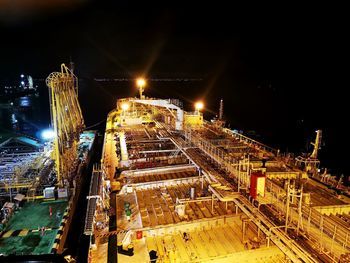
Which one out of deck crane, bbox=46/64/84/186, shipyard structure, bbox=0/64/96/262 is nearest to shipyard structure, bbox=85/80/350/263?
shipyard structure, bbox=0/64/96/262

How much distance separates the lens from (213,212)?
9.81 metres

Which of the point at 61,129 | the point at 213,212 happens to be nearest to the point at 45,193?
the point at 61,129

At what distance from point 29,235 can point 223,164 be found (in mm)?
8916

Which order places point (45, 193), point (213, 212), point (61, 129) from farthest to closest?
Answer: 1. point (61, 129)
2. point (45, 193)
3. point (213, 212)

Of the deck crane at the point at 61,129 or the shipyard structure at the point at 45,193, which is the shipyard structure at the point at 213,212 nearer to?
the shipyard structure at the point at 45,193

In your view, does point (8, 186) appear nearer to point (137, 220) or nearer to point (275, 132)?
point (137, 220)

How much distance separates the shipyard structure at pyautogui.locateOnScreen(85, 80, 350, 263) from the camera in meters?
6.55

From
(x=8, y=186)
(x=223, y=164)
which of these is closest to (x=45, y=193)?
(x=8, y=186)

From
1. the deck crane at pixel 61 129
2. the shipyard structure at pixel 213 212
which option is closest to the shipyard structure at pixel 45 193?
the deck crane at pixel 61 129

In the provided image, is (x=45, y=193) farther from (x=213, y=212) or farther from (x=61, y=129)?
(x=213, y=212)

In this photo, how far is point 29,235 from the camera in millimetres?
12312

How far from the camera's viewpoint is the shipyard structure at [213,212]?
21.5 ft

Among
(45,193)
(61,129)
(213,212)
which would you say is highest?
(61,129)

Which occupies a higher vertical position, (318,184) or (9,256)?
(318,184)
